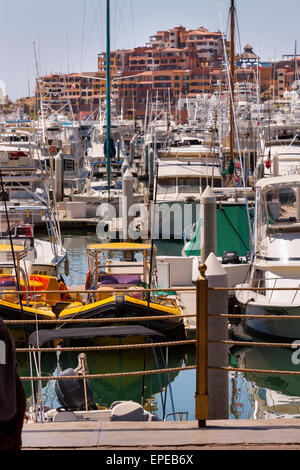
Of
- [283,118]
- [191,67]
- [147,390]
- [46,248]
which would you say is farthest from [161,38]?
[147,390]

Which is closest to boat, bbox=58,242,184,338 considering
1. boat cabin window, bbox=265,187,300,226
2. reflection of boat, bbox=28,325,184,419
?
reflection of boat, bbox=28,325,184,419

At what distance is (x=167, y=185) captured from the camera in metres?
32.5

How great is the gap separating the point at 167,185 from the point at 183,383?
1911cm

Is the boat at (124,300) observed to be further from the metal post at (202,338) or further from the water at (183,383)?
the metal post at (202,338)

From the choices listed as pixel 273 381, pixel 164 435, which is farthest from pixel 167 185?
pixel 164 435

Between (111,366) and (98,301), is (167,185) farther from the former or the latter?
(111,366)

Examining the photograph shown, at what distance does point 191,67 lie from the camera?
160m

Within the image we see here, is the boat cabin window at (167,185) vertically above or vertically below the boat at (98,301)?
above

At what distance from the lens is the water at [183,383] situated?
40.5 ft

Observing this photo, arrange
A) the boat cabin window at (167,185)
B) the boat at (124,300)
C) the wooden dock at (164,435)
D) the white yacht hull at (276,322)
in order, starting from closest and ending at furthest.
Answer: the wooden dock at (164,435) → the boat at (124,300) → the white yacht hull at (276,322) → the boat cabin window at (167,185)

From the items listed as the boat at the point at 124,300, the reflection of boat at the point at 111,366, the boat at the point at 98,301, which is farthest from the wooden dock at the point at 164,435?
the boat at the point at 98,301

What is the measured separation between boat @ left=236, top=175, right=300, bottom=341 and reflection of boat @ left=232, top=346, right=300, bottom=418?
0.49 metres
